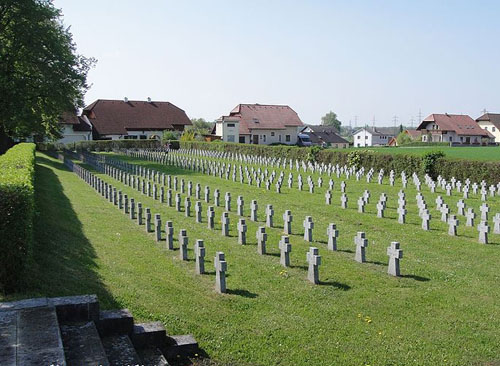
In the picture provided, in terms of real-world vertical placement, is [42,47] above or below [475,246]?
above

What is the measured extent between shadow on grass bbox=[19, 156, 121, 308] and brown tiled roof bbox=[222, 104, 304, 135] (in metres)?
66.6

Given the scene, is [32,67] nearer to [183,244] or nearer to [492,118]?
[183,244]

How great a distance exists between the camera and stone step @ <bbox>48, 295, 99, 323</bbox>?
5.95 m

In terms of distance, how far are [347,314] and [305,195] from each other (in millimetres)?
14414

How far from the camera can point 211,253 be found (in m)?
11.7

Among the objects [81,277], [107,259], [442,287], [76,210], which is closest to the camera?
[81,277]

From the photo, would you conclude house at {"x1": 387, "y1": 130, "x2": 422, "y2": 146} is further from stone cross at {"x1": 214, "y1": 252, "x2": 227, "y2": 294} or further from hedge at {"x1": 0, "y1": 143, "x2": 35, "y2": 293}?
hedge at {"x1": 0, "y1": 143, "x2": 35, "y2": 293}

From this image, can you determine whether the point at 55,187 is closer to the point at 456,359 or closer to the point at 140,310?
the point at 140,310

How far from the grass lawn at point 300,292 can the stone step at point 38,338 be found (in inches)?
52.8

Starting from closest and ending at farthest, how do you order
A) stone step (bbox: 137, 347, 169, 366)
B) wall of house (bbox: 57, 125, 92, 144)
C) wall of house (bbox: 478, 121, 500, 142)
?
stone step (bbox: 137, 347, 169, 366) → wall of house (bbox: 57, 125, 92, 144) → wall of house (bbox: 478, 121, 500, 142)

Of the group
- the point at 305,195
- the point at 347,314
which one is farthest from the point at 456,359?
the point at 305,195

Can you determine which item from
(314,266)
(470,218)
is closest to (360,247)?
(314,266)

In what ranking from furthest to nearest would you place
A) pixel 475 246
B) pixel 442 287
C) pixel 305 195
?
1. pixel 305 195
2. pixel 475 246
3. pixel 442 287

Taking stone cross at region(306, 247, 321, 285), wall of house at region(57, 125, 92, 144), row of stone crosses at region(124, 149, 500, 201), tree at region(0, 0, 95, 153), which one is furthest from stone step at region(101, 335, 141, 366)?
wall of house at region(57, 125, 92, 144)
